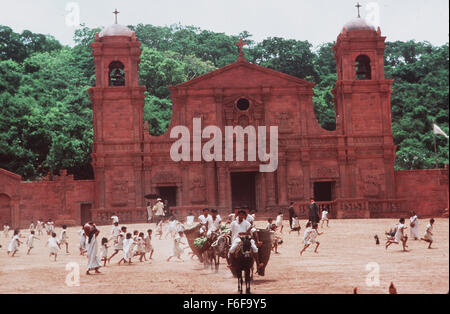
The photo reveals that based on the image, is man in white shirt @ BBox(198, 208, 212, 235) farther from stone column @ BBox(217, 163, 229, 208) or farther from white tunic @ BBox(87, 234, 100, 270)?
stone column @ BBox(217, 163, 229, 208)

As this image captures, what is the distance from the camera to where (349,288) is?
1376 cm

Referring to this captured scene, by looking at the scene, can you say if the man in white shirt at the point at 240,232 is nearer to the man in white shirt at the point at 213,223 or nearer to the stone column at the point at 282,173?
the man in white shirt at the point at 213,223

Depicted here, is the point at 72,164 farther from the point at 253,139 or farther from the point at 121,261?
the point at 121,261

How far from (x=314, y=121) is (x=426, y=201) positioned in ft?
29.2

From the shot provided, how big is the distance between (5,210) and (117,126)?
8.88m

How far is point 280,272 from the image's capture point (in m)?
18.1

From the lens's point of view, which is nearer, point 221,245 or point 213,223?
point 221,245

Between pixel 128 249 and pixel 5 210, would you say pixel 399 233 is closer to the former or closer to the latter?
pixel 128 249

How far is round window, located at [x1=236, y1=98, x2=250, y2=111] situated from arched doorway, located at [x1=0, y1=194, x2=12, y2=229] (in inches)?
629

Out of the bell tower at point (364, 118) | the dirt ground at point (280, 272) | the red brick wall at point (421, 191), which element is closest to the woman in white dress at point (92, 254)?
the dirt ground at point (280, 272)

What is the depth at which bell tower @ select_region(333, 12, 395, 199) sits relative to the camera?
42500 millimetres

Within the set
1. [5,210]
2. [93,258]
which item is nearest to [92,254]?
[93,258]
